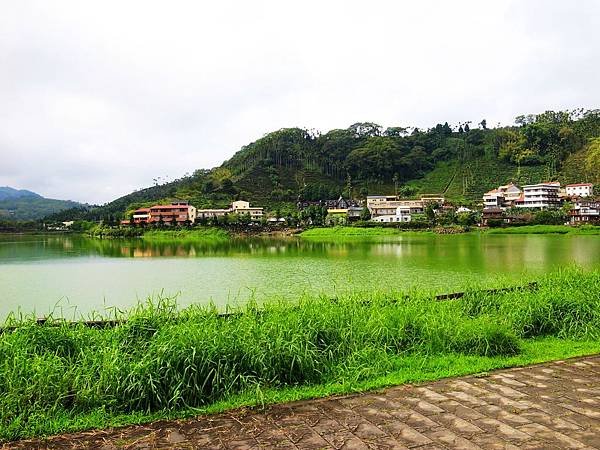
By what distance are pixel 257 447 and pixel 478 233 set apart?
50134 mm

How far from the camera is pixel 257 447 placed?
3.07 m

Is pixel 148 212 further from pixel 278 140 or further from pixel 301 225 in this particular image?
pixel 278 140

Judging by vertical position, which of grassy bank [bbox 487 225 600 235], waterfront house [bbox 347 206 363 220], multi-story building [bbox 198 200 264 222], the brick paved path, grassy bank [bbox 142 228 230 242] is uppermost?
multi-story building [bbox 198 200 264 222]

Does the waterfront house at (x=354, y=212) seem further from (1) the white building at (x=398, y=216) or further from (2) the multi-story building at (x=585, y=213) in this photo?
(2) the multi-story building at (x=585, y=213)

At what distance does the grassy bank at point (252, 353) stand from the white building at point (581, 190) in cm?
6605

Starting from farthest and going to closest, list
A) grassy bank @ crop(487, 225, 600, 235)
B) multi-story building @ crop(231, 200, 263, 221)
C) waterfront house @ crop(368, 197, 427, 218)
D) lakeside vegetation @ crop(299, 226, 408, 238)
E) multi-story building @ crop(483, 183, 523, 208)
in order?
multi-story building @ crop(231, 200, 263, 221), waterfront house @ crop(368, 197, 427, 218), multi-story building @ crop(483, 183, 523, 208), lakeside vegetation @ crop(299, 226, 408, 238), grassy bank @ crop(487, 225, 600, 235)

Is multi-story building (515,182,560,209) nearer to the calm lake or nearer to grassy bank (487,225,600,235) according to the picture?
grassy bank (487,225,600,235)

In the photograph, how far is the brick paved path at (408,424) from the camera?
3105 millimetres

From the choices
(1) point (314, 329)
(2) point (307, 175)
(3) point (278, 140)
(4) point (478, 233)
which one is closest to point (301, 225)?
(4) point (478, 233)

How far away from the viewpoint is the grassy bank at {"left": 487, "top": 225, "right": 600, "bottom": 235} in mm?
45031

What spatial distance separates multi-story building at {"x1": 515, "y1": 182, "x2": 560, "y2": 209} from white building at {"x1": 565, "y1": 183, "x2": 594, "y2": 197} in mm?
3716

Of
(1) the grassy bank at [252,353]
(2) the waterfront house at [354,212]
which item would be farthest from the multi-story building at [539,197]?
(1) the grassy bank at [252,353]

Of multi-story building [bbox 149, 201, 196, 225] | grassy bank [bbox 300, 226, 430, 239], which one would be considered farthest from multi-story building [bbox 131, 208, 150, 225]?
grassy bank [bbox 300, 226, 430, 239]

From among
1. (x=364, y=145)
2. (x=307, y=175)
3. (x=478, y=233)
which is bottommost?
(x=478, y=233)
